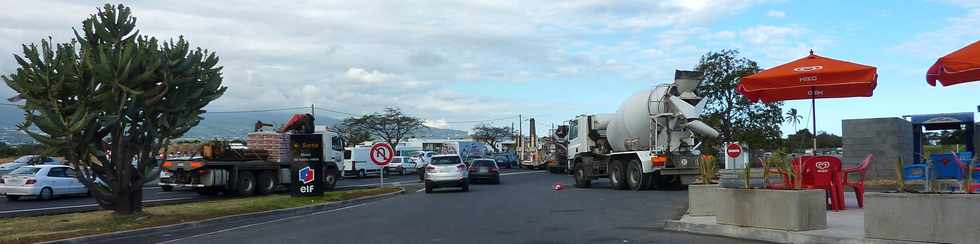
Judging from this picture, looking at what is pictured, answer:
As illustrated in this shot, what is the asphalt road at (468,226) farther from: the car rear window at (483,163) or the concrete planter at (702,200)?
the car rear window at (483,163)

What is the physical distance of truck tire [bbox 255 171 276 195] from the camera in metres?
27.6

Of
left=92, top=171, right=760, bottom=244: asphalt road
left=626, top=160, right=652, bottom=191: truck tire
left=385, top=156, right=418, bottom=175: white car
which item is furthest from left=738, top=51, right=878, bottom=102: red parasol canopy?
left=385, top=156, right=418, bottom=175: white car

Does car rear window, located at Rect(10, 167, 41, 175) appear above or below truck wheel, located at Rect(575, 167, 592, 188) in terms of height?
above

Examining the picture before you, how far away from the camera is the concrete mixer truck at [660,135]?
2431cm

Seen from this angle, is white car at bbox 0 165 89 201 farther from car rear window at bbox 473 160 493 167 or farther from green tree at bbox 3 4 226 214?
car rear window at bbox 473 160 493 167

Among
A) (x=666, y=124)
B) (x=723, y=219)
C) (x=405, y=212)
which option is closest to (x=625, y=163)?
(x=666, y=124)

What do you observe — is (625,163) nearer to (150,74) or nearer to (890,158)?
(890,158)

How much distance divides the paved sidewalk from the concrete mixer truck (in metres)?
11.3

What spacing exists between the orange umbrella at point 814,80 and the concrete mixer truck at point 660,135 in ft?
34.1

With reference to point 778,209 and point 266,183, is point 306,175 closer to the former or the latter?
point 266,183

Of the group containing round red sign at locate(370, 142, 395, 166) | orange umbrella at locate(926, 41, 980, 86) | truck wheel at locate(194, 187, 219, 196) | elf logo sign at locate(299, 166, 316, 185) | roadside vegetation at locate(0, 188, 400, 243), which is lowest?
roadside vegetation at locate(0, 188, 400, 243)

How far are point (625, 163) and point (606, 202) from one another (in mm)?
6893

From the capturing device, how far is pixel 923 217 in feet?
28.1

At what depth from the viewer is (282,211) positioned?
19.1 m
